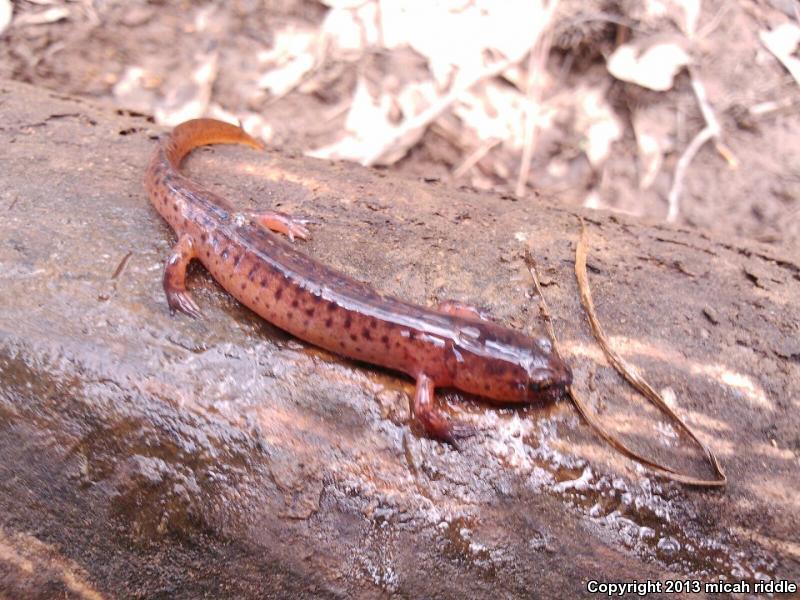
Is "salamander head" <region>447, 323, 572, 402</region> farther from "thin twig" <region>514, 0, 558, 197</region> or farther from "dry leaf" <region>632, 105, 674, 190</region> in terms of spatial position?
"thin twig" <region>514, 0, 558, 197</region>

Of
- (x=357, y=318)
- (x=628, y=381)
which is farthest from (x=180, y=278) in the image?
(x=628, y=381)

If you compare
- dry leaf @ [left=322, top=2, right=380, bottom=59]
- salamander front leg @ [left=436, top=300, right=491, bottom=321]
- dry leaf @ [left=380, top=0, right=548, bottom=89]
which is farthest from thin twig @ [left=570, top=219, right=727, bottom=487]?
dry leaf @ [left=322, top=2, right=380, bottom=59]

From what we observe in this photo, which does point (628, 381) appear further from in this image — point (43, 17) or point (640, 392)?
point (43, 17)

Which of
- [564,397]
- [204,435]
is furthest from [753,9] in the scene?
[204,435]

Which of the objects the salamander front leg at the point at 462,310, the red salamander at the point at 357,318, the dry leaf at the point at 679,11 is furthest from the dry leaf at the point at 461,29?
the salamander front leg at the point at 462,310

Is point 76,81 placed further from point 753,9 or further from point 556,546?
point 753,9
